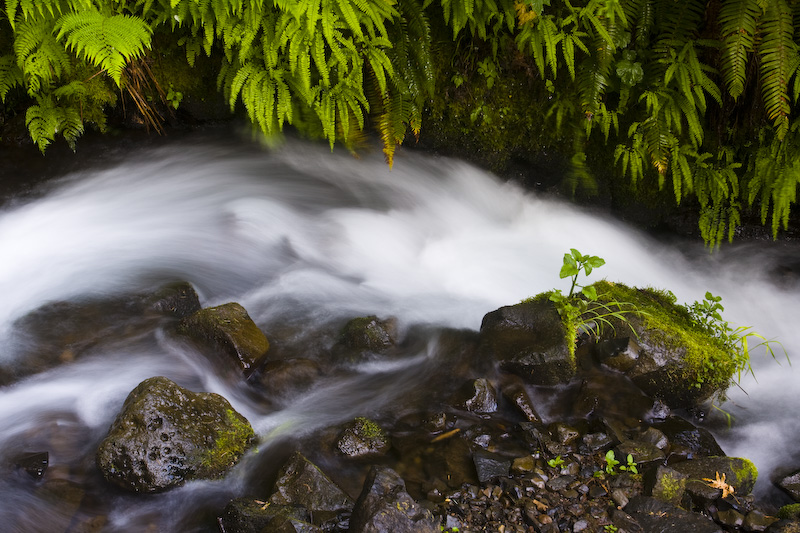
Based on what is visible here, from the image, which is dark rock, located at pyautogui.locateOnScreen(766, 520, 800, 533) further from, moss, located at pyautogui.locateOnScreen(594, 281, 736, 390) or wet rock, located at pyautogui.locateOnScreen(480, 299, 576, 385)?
wet rock, located at pyautogui.locateOnScreen(480, 299, 576, 385)

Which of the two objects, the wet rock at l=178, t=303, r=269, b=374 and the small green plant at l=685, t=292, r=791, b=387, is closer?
the wet rock at l=178, t=303, r=269, b=374

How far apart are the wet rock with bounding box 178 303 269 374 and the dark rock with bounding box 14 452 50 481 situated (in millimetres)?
1096

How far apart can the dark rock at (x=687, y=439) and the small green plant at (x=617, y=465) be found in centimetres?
34

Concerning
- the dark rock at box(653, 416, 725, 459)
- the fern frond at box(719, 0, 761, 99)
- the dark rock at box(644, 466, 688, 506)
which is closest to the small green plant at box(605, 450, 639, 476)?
the dark rock at box(644, 466, 688, 506)

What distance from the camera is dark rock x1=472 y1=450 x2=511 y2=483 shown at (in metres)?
3.16

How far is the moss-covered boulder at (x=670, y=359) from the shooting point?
147 inches

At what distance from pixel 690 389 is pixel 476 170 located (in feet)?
9.73

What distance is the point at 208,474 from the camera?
3119 mm

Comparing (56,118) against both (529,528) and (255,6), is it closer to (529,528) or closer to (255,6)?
(255,6)

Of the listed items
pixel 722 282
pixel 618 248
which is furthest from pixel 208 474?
pixel 722 282

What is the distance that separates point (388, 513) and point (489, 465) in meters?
0.85

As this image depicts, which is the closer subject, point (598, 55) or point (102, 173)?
point (598, 55)

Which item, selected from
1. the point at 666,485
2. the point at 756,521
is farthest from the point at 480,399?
the point at 756,521

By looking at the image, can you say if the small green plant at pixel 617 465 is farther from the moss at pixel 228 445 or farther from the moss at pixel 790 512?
the moss at pixel 228 445
